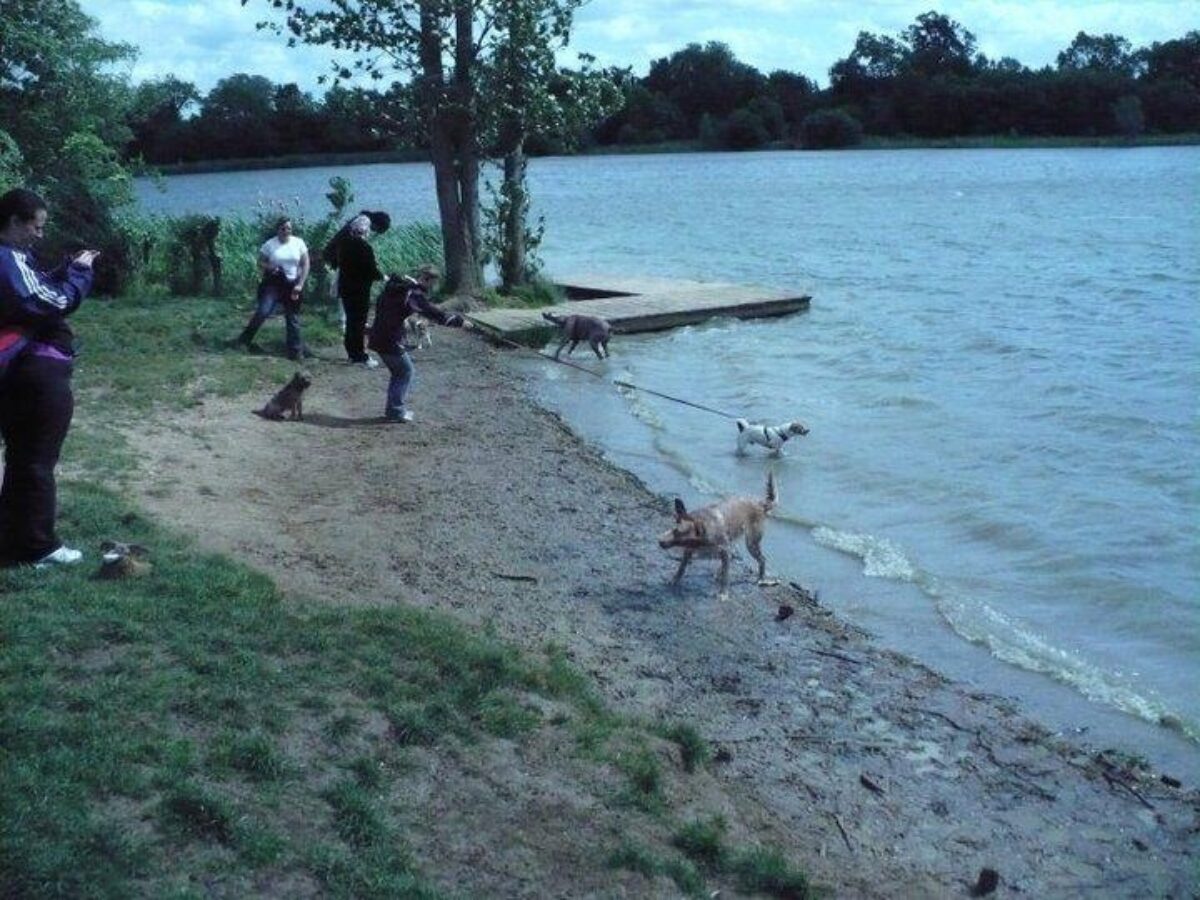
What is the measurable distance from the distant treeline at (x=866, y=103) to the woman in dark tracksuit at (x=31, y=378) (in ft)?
177

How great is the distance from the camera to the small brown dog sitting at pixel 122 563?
8.02 metres

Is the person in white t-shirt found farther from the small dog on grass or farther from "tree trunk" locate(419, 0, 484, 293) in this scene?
"tree trunk" locate(419, 0, 484, 293)

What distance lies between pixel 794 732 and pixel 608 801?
183 cm

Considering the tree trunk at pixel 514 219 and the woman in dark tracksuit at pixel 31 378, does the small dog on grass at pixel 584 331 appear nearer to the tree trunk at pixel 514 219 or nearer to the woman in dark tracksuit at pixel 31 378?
the tree trunk at pixel 514 219

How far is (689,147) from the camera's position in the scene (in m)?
115

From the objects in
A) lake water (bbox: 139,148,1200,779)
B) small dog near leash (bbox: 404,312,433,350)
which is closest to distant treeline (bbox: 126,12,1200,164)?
lake water (bbox: 139,148,1200,779)

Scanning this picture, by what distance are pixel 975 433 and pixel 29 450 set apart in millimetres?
12424

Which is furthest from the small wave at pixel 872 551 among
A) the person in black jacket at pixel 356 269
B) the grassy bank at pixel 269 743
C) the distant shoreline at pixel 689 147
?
the distant shoreline at pixel 689 147

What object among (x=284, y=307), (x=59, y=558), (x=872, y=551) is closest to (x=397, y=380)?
(x=284, y=307)

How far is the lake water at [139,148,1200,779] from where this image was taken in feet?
34.5

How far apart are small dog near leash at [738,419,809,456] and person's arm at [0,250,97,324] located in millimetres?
9049

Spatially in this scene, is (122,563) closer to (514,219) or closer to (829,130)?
(514,219)

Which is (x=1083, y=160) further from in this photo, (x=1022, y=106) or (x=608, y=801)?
(x=608, y=801)

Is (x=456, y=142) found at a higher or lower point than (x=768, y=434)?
higher
